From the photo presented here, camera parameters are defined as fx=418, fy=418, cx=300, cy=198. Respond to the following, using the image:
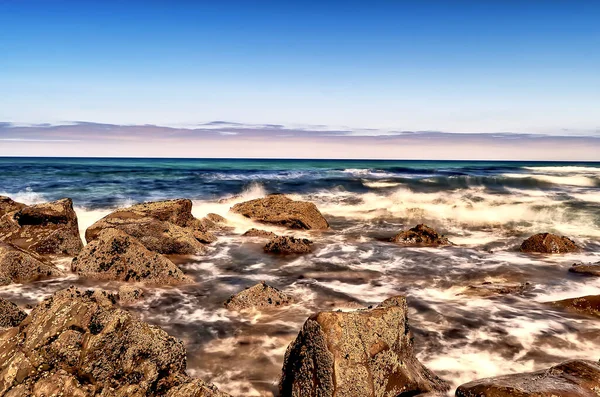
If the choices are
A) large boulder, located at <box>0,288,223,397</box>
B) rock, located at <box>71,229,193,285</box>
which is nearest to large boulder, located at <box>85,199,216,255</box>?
rock, located at <box>71,229,193,285</box>

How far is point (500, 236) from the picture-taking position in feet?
46.2

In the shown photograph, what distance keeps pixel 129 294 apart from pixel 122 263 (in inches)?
52.6

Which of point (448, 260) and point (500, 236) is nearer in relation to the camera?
point (448, 260)

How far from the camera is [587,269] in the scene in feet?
29.6

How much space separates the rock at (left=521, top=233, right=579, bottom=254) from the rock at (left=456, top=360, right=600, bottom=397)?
8430 millimetres

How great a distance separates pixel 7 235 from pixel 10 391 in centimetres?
805

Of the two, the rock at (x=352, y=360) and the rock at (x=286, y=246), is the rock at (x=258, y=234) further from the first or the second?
the rock at (x=352, y=360)

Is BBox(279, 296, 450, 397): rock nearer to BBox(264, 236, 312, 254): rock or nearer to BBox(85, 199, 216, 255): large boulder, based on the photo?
BBox(264, 236, 312, 254): rock

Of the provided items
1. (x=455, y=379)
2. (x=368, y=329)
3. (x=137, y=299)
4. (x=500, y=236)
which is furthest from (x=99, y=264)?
(x=500, y=236)

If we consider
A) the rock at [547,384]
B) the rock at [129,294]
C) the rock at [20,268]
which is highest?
the rock at [547,384]

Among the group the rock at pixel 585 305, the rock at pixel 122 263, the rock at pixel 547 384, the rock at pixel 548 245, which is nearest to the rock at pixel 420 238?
the rock at pixel 548 245

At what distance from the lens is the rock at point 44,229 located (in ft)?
31.7

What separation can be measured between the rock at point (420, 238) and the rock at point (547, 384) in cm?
837

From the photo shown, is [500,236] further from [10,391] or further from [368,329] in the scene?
[10,391]
